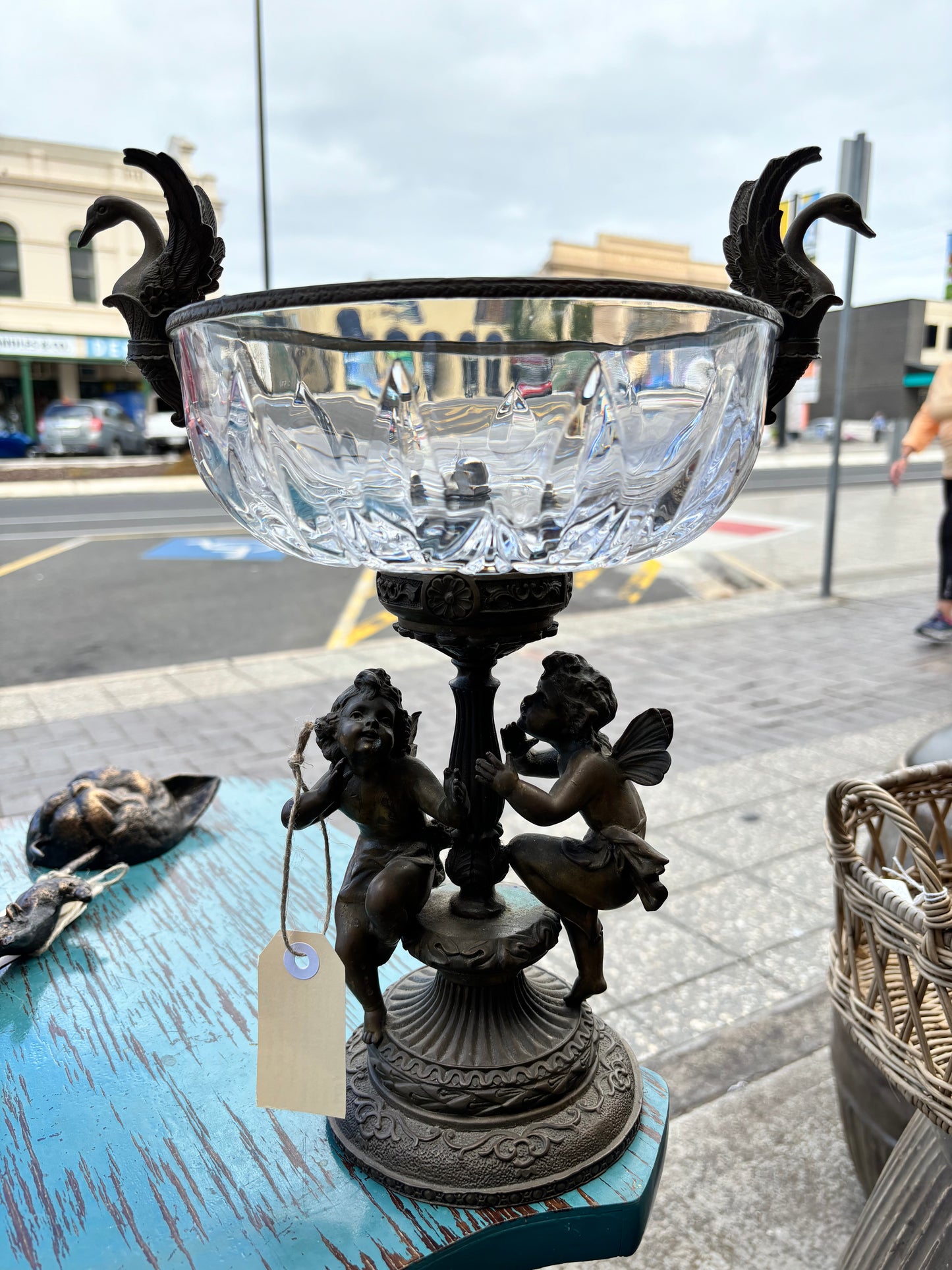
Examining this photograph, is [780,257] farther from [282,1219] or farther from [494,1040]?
[282,1219]

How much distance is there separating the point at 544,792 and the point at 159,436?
20219 millimetres

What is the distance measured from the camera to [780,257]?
2.98ft

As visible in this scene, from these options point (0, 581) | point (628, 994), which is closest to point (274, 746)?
point (628, 994)

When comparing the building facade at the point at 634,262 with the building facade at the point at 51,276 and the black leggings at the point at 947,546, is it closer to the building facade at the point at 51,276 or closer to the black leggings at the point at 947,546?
the black leggings at the point at 947,546

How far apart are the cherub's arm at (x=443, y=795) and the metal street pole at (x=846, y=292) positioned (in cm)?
521

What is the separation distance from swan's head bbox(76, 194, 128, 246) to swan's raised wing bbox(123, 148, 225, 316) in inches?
1.5

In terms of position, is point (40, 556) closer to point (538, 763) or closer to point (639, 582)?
point (639, 582)

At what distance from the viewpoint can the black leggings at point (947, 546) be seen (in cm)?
470

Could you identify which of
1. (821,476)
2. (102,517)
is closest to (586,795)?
(102,517)

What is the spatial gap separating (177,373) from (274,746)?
2.82 m

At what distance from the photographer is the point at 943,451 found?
4.79 metres

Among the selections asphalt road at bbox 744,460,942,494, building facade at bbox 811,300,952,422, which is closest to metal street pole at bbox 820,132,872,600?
building facade at bbox 811,300,952,422

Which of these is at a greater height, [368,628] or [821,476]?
[821,476]

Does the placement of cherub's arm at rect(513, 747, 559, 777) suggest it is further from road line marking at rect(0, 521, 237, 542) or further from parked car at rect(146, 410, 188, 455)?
parked car at rect(146, 410, 188, 455)
